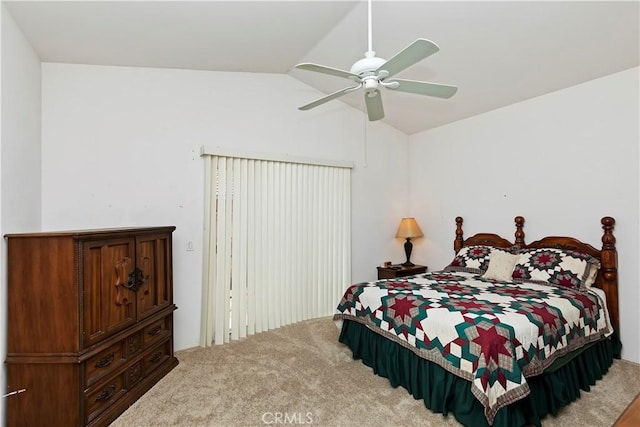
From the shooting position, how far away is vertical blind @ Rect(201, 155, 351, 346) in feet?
11.2

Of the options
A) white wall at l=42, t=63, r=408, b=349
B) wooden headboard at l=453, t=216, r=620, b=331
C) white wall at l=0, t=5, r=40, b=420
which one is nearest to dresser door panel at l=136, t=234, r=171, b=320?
white wall at l=42, t=63, r=408, b=349

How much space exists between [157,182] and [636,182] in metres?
4.29

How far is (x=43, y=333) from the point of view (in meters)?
1.98

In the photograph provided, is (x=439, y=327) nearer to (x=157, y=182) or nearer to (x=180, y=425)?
(x=180, y=425)

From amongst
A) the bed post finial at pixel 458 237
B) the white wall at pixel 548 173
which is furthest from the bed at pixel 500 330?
the bed post finial at pixel 458 237

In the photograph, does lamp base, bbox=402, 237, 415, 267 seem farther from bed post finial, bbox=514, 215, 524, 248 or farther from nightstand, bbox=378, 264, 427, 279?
bed post finial, bbox=514, 215, 524, 248

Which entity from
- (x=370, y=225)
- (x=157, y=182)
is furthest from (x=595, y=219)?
(x=157, y=182)

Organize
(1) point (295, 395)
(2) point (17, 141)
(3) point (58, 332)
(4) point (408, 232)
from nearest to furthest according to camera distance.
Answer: (3) point (58, 332) → (2) point (17, 141) → (1) point (295, 395) → (4) point (408, 232)

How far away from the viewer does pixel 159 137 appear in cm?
315

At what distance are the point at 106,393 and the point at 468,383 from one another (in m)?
2.31

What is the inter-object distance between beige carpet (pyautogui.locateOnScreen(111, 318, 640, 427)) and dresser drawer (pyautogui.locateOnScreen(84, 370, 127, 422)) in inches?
5.3

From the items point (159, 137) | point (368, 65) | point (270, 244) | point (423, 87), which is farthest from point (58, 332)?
point (423, 87)

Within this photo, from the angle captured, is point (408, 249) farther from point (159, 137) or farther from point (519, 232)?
point (159, 137)

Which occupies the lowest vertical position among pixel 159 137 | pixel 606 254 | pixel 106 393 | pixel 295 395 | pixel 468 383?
pixel 295 395
